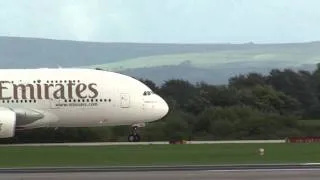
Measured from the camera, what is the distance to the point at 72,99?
130ft

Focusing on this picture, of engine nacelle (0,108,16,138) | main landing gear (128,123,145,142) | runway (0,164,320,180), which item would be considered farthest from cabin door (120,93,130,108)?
runway (0,164,320,180)

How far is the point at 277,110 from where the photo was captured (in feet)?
210

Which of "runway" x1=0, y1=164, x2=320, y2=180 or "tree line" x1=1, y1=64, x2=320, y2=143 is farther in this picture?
"tree line" x1=1, y1=64, x2=320, y2=143

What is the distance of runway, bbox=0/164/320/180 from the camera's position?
61.4ft

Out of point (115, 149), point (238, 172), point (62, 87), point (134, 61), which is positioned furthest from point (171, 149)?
point (134, 61)

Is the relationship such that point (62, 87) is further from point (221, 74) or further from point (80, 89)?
point (221, 74)

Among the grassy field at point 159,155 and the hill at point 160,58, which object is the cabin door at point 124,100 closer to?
the grassy field at point 159,155

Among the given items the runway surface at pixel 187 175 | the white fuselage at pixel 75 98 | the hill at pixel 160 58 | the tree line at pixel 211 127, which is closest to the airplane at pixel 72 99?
the white fuselage at pixel 75 98

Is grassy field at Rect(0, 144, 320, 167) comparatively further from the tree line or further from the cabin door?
the tree line

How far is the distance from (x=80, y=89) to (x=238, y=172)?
67.1ft

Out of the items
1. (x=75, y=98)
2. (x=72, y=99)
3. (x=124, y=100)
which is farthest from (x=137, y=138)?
(x=72, y=99)

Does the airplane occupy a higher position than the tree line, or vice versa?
the airplane

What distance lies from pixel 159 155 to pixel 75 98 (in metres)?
11.4

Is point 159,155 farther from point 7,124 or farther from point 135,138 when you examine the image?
point 7,124
